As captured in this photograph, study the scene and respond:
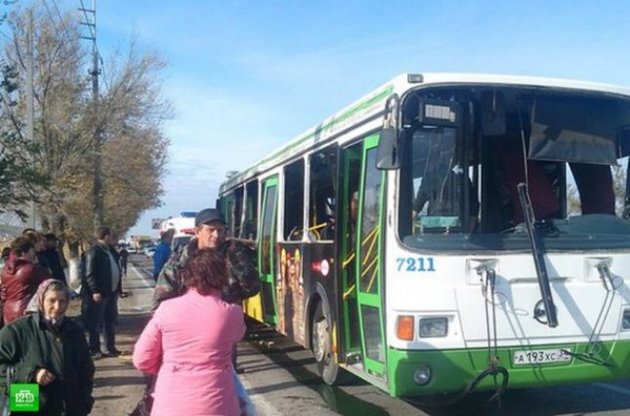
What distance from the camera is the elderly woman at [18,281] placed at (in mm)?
7668

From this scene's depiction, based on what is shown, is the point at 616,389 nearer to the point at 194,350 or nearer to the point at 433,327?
the point at 433,327

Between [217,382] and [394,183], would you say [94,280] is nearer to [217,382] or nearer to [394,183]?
[394,183]

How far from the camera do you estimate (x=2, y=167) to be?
11.5m

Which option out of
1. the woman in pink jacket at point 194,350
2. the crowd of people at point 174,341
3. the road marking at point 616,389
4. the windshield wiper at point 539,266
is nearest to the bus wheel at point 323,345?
the crowd of people at point 174,341

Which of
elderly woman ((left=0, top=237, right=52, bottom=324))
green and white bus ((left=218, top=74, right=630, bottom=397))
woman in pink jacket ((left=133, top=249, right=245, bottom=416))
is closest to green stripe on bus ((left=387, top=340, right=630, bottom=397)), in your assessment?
green and white bus ((left=218, top=74, right=630, bottom=397))

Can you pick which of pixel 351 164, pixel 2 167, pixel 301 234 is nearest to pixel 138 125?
pixel 2 167

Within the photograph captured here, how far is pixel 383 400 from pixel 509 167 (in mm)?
3072

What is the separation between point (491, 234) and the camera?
6.56m

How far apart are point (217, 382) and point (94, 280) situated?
7112 mm

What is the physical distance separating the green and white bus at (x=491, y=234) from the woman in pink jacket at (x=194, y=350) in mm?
2617

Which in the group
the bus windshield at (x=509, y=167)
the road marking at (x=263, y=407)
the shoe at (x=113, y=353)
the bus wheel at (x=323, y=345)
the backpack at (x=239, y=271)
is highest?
the bus windshield at (x=509, y=167)

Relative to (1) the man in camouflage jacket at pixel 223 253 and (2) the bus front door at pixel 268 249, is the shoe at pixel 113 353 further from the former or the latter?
(1) the man in camouflage jacket at pixel 223 253

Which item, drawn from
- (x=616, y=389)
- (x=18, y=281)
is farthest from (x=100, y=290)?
(x=616, y=389)

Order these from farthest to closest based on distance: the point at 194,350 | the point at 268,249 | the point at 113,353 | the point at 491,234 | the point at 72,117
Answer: the point at 72,117, the point at 268,249, the point at 113,353, the point at 491,234, the point at 194,350
